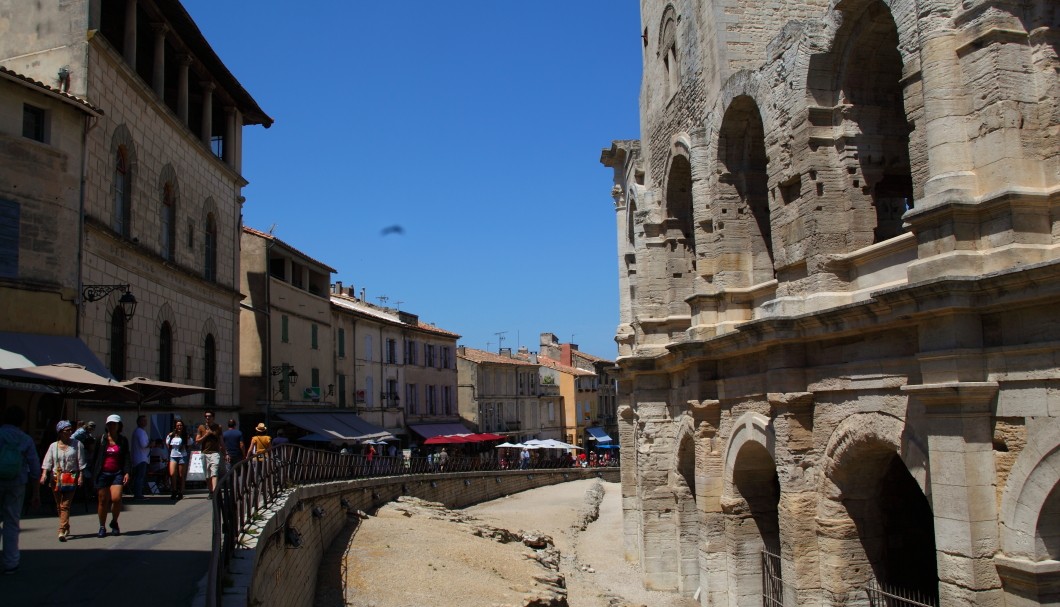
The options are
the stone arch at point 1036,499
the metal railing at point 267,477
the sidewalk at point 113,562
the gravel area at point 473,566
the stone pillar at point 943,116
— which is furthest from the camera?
the gravel area at point 473,566

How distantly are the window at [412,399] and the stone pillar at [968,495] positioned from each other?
40.3m

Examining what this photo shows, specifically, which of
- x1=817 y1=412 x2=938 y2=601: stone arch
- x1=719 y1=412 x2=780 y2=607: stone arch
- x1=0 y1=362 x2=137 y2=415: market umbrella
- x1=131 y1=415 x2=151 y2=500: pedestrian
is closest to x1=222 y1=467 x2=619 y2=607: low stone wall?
x1=131 y1=415 x2=151 y2=500: pedestrian

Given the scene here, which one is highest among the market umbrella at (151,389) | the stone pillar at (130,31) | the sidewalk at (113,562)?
the stone pillar at (130,31)

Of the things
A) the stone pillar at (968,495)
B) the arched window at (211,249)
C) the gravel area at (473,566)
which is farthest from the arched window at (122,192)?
the stone pillar at (968,495)

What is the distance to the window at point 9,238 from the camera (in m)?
15.3

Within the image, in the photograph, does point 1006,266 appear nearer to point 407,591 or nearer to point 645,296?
point 407,591

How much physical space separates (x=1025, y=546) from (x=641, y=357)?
12.7m

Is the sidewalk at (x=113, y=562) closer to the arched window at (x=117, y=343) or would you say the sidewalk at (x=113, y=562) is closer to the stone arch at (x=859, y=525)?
the arched window at (x=117, y=343)

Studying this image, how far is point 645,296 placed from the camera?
22297 mm

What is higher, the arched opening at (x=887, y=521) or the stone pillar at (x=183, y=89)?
the stone pillar at (x=183, y=89)

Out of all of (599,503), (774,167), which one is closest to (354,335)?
(599,503)

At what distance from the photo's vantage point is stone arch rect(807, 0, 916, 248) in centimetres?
1313

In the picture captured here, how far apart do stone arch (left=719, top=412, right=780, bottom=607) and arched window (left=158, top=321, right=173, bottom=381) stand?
13.2 meters

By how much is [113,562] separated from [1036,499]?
9.32m
